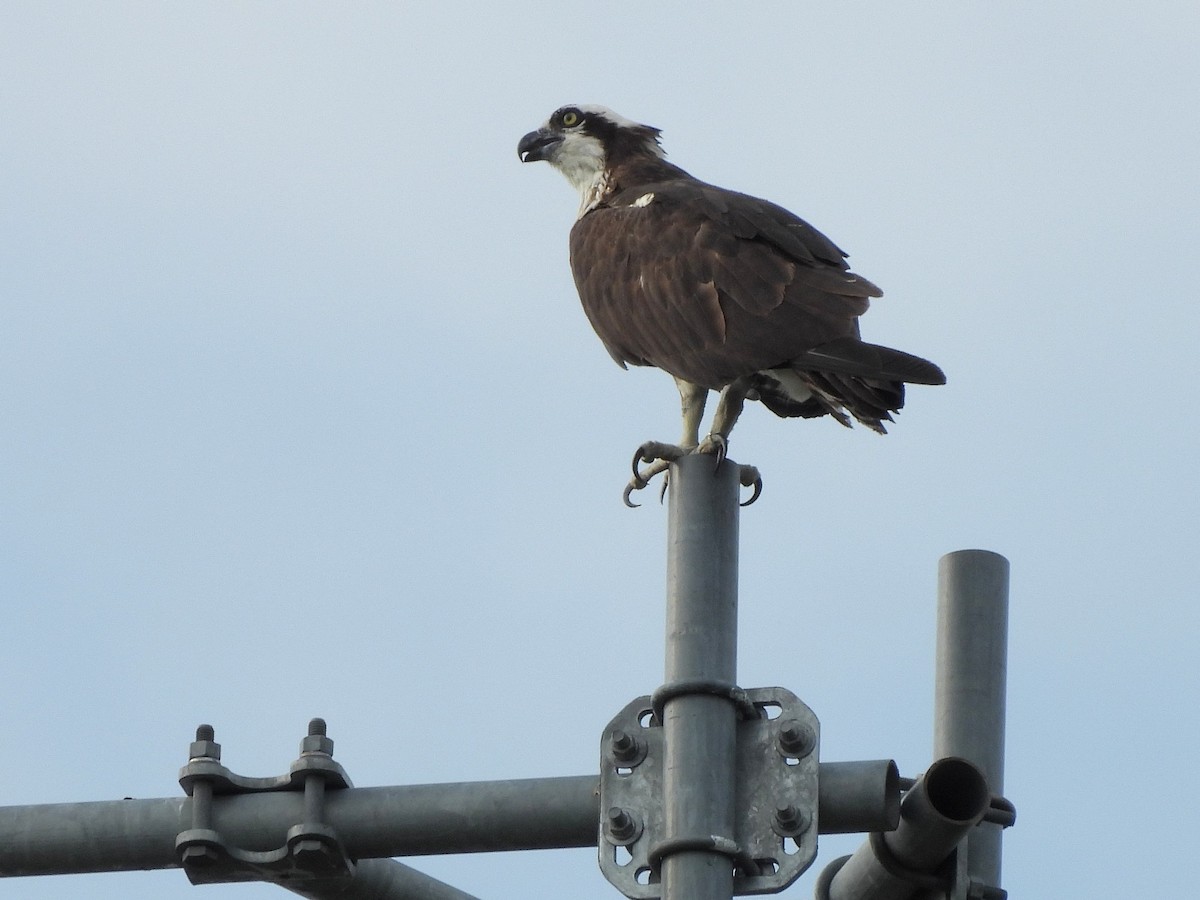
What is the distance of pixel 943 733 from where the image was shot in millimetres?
4629

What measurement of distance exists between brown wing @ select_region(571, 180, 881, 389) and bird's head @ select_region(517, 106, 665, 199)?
1.07 m

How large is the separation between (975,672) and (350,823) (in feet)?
5.02

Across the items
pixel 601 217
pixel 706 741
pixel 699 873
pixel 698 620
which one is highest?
pixel 601 217

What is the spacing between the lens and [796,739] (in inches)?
155

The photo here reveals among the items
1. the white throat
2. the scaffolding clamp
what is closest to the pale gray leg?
the white throat

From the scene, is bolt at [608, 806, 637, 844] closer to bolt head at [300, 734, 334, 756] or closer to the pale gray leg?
bolt head at [300, 734, 334, 756]

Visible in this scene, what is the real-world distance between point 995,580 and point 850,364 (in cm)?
242

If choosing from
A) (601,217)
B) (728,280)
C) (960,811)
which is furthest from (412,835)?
(601,217)

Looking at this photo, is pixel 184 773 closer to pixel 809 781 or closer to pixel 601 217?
pixel 809 781

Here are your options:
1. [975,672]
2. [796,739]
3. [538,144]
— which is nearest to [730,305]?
[538,144]

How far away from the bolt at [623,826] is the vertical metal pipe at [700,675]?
0.09 m

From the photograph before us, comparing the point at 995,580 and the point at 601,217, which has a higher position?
the point at 601,217

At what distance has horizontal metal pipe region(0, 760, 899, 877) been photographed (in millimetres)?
4066

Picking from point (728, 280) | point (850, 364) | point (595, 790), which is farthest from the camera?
point (728, 280)
